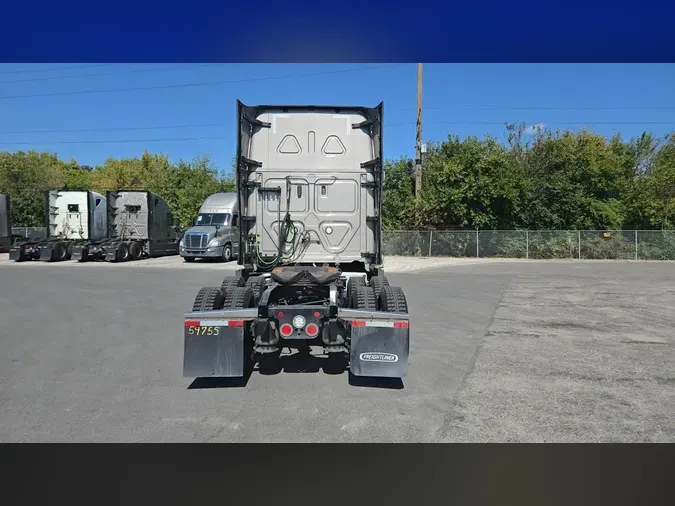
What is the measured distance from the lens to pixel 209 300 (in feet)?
26.2

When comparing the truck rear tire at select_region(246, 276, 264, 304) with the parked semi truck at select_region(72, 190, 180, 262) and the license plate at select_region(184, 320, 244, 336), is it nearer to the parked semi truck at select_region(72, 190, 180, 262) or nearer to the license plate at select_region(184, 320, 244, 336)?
the license plate at select_region(184, 320, 244, 336)

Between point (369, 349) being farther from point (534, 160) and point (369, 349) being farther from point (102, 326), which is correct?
point (534, 160)

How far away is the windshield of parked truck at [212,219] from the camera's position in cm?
3152

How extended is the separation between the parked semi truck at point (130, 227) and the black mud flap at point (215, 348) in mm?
26469

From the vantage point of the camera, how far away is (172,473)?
4535mm

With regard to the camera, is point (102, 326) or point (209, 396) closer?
point (209, 396)

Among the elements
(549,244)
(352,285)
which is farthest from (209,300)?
(549,244)

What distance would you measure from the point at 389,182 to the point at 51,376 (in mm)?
35716

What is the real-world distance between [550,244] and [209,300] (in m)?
31.7

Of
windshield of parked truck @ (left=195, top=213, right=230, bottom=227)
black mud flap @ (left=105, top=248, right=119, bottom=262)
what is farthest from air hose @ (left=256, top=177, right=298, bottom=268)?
black mud flap @ (left=105, top=248, right=119, bottom=262)

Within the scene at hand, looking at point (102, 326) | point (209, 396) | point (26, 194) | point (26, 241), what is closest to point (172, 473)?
point (209, 396)

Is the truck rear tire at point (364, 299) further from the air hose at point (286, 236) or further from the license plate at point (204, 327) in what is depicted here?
the air hose at point (286, 236)

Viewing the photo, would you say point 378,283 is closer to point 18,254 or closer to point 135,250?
point 135,250
